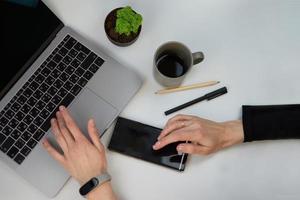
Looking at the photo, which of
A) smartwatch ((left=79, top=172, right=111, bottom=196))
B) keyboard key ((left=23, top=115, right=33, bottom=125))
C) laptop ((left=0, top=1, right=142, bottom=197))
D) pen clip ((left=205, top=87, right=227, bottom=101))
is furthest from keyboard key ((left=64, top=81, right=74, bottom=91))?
pen clip ((left=205, top=87, right=227, bottom=101))

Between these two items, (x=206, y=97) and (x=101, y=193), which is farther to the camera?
(x=206, y=97)

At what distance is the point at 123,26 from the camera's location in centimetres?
86

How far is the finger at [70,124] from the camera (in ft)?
2.80

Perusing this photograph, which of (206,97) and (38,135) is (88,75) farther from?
(206,97)

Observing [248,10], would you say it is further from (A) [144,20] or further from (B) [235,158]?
(B) [235,158]

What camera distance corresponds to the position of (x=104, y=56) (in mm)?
928

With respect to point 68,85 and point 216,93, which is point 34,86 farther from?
point 216,93

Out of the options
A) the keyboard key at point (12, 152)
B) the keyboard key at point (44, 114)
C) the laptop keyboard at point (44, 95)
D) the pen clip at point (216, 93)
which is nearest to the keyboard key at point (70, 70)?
the laptop keyboard at point (44, 95)

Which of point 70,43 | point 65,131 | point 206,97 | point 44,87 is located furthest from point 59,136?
point 206,97

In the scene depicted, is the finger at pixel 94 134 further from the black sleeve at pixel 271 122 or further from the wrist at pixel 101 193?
the black sleeve at pixel 271 122

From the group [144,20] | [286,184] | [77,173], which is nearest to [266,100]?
[286,184]

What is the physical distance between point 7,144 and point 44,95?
5.1 inches

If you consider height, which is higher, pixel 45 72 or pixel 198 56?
pixel 198 56

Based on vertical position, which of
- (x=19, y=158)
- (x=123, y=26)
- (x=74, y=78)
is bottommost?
(x=19, y=158)
